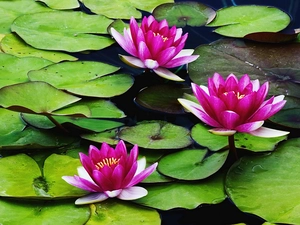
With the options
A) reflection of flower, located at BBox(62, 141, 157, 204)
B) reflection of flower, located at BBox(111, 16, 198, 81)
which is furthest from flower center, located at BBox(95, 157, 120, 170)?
reflection of flower, located at BBox(111, 16, 198, 81)

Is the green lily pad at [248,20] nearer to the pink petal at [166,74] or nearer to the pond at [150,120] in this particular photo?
the pond at [150,120]

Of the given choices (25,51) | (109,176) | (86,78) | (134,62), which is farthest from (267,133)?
(25,51)

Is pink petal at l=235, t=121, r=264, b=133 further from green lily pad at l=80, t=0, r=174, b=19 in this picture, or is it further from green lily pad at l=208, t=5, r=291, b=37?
green lily pad at l=80, t=0, r=174, b=19

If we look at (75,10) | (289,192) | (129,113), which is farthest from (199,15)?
(289,192)

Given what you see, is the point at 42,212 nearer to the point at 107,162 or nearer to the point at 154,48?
the point at 107,162

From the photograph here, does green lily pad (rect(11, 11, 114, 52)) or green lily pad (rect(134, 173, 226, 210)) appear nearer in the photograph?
green lily pad (rect(134, 173, 226, 210))

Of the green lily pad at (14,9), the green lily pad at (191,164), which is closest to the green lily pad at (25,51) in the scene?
the green lily pad at (14,9)
